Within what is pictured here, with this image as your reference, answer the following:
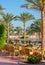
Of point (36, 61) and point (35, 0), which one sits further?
point (35, 0)

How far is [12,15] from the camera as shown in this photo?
5778 centimetres

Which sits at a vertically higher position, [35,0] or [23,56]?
[35,0]

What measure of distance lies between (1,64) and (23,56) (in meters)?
3.78

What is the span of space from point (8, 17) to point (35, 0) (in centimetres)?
3301

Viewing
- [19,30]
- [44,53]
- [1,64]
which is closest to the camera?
[1,64]

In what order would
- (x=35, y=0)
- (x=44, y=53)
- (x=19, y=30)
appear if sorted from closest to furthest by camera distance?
(x=44, y=53) → (x=35, y=0) → (x=19, y=30)

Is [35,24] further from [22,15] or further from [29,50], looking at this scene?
[29,50]

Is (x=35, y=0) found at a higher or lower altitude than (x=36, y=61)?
higher

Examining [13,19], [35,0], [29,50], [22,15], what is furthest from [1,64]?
[22,15]

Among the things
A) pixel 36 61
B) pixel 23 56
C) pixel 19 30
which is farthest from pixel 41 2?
pixel 19 30

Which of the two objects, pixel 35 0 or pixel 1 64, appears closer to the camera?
pixel 1 64

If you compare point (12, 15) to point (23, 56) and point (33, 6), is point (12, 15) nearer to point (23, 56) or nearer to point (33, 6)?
point (33, 6)

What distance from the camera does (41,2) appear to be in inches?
910

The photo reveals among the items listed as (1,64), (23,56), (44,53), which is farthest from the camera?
(23,56)
